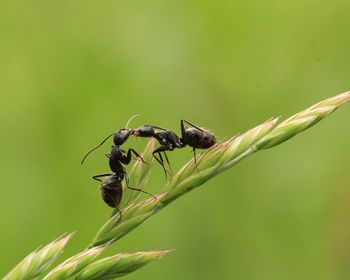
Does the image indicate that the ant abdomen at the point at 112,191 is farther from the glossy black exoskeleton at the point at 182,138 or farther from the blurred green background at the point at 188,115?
the blurred green background at the point at 188,115

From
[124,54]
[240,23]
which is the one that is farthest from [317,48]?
[124,54]

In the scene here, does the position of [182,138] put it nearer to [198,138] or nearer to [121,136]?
[198,138]

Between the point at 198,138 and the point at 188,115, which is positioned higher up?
the point at 188,115

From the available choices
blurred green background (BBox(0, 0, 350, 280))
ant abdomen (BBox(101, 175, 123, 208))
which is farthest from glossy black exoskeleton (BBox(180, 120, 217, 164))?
blurred green background (BBox(0, 0, 350, 280))

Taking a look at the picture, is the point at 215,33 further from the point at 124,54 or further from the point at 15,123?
the point at 15,123

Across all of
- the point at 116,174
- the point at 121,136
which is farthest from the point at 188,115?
the point at 116,174

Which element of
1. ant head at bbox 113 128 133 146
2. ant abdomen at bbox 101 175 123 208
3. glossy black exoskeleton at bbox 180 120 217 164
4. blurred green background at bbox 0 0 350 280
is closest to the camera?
ant abdomen at bbox 101 175 123 208

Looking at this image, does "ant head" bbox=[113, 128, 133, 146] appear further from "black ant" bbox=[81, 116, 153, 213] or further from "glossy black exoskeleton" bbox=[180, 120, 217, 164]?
"glossy black exoskeleton" bbox=[180, 120, 217, 164]

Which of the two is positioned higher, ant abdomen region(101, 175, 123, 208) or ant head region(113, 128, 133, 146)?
ant head region(113, 128, 133, 146)
